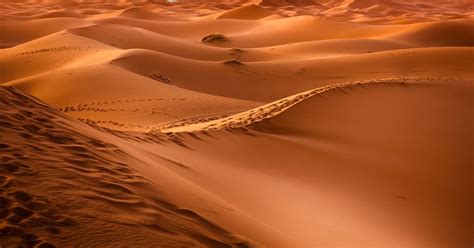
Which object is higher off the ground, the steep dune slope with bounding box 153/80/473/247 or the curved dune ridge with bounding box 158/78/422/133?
the curved dune ridge with bounding box 158/78/422/133

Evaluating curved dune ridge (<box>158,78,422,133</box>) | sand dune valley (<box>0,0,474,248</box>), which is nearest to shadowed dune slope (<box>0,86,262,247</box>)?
sand dune valley (<box>0,0,474,248</box>)

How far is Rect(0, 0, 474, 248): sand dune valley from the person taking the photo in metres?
2.32

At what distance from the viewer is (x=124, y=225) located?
215 cm

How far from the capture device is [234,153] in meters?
4.84

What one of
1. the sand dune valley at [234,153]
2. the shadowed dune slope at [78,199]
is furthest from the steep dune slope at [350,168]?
the shadowed dune slope at [78,199]

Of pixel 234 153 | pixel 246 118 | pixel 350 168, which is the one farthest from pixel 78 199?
pixel 246 118

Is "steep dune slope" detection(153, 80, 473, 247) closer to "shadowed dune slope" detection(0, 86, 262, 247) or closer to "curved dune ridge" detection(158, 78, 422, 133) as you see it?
"curved dune ridge" detection(158, 78, 422, 133)

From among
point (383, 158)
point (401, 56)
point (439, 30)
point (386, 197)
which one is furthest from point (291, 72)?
point (439, 30)

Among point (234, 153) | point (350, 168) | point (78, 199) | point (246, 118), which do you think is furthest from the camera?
point (246, 118)

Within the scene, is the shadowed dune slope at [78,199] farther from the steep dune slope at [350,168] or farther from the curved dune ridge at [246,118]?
the curved dune ridge at [246,118]

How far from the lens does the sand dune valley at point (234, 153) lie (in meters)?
2.32

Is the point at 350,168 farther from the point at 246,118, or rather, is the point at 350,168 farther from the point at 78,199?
the point at 78,199

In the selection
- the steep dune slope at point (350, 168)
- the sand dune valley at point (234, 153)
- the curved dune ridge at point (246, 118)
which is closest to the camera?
the sand dune valley at point (234, 153)

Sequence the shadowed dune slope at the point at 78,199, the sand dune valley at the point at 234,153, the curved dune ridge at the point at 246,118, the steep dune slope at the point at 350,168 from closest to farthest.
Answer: the shadowed dune slope at the point at 78,199 → the sand dune valley at the point at 234,153 → the steep dune slope at the point at 350,168 → the curved dune ridge at the point at 246,118
